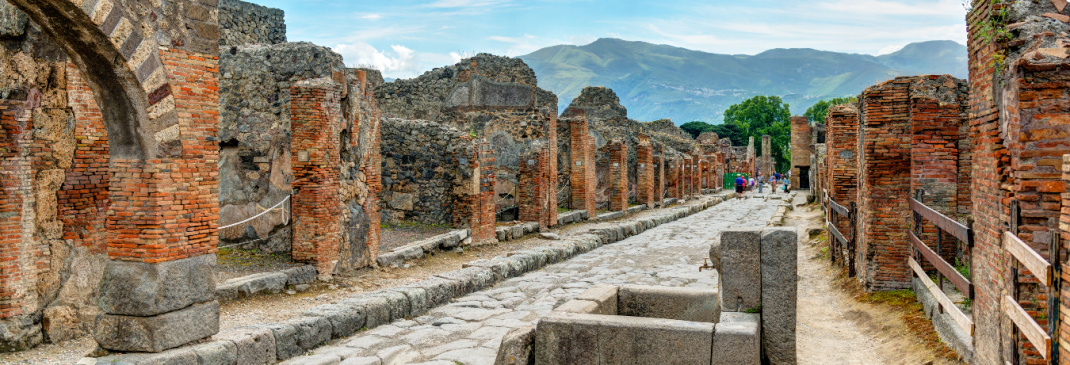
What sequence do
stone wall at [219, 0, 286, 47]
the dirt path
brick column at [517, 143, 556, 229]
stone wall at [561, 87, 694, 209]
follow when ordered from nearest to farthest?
the dirt path < stone wall at [219, 0, 286, 47] < brick column at [517, 143, 556, 229] < stone wall at [561, 87, 694, 209]

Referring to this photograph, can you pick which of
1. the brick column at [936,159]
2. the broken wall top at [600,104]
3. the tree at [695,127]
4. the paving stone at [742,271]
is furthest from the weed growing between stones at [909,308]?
the tree at [695,127]

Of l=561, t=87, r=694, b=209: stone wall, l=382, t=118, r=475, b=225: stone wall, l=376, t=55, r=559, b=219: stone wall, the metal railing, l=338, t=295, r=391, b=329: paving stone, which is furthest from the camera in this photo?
l=561, t=87, r=694, b=209: stone wall

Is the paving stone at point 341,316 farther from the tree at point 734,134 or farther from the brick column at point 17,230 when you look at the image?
the tree at point 734,134

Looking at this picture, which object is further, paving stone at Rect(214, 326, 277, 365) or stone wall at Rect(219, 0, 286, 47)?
stone wall at Rect(219, 0, 286, 47)

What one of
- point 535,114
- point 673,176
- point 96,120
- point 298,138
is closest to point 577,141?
point 535,114

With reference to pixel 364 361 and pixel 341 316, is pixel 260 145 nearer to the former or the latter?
pixel 341 316

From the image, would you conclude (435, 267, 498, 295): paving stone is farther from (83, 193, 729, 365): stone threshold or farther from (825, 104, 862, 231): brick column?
(825, 104, 862, 231): brick column

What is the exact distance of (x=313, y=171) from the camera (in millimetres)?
9320

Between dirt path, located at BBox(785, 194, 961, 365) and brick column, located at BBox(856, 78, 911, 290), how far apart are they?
1.81 ft

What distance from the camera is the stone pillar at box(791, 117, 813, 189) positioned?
3848 centimetres

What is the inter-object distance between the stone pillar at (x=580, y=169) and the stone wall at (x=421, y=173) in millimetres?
5474

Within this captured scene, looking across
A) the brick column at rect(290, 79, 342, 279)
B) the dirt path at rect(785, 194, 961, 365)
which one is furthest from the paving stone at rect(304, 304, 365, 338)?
the dirt path at rect(785, 194, 961, 365)

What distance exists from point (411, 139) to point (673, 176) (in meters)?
15.6

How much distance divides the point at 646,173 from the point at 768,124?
189ft
